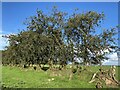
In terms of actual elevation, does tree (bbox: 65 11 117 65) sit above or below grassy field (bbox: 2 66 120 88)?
above

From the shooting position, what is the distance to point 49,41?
45.0m

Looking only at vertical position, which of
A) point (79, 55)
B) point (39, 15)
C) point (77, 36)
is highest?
point (39, 15)

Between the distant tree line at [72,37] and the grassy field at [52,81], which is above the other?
the distant tree line at [72,37]

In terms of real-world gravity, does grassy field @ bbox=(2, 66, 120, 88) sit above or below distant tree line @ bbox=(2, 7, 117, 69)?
below

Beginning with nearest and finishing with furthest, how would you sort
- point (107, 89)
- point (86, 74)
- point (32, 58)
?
point (107, 89)
point (86, 74)
point (32, 58)

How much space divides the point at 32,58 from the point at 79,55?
20.0m

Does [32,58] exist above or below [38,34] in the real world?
below

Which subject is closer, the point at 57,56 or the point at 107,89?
the point at 107,89

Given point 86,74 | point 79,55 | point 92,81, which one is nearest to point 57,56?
point 79,55

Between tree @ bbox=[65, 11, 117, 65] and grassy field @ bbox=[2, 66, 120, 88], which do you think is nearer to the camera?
grassy field @ bbox=[2, 66, 120, 88]

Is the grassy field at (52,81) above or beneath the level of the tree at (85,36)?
beneath

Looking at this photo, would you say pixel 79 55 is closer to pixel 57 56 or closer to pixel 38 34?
pixel 57 56

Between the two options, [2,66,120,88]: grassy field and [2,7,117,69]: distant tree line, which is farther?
[2,7,117,69]: distant tree line

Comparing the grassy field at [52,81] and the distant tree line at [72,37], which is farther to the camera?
the distant tree line at [72,37]
